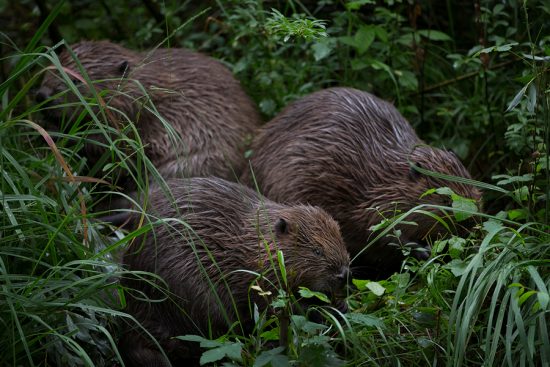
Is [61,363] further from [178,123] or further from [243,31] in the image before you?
[243,31]

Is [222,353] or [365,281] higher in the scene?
[222,353]

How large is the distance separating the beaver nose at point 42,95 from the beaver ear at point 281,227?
1.69 meters

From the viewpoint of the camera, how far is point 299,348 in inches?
120

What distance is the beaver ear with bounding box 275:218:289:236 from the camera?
146 inches

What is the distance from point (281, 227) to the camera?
372 centimetres

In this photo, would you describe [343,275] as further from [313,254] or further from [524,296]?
[524,296]

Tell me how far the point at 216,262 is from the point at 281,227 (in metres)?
0.30

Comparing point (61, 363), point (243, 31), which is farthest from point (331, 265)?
point (243, 31)

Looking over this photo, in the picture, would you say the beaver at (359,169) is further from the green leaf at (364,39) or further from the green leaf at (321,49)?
the green leaf at (364,39)

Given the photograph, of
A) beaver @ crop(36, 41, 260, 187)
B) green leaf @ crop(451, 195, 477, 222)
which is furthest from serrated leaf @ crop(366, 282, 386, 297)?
beaver @ crop(36, 41, 260, 187)

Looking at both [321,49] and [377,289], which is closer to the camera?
[377,289]

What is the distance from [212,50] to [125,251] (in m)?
2.50

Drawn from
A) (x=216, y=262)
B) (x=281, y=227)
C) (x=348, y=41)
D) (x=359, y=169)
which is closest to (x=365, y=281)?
(x=281, y=227)

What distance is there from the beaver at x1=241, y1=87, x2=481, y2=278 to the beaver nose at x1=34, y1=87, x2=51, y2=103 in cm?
117
